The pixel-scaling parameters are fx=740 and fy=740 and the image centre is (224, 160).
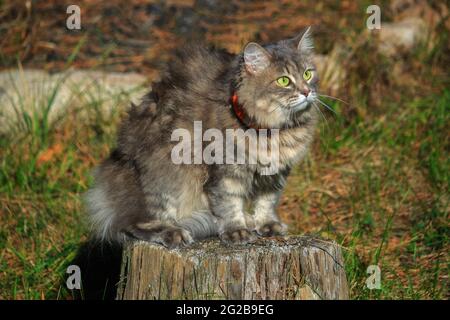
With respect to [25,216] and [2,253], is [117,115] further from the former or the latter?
[2,253]

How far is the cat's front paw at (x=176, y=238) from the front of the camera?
10.8 ft

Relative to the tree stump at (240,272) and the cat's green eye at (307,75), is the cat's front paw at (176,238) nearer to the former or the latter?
the tree stump at (240,272)

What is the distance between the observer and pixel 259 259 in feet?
10.0

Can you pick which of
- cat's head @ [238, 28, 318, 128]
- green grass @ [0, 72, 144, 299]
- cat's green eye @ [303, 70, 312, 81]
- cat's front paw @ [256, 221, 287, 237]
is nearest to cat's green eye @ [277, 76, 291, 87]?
cat's head @ [238, 28, 318, 128]

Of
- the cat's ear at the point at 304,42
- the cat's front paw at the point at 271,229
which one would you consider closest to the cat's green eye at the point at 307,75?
the cat's ear at the point at 304,42

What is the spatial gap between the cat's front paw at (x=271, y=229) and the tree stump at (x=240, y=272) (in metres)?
0.36

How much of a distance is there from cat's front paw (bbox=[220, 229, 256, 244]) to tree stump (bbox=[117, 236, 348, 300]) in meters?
0.14

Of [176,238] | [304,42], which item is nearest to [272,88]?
[304,42]

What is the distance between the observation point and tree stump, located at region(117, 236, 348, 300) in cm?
302

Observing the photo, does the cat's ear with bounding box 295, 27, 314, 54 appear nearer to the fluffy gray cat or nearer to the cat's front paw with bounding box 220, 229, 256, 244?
the fluffy gray cat

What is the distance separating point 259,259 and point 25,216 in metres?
2.13

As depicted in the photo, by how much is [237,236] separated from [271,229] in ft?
0.92

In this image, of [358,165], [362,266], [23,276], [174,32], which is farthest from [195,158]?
[174,32]

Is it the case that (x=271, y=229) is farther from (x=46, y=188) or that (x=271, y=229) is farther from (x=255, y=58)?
(x=46, y=188)
